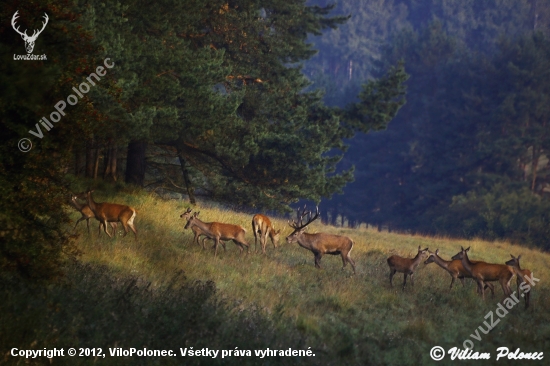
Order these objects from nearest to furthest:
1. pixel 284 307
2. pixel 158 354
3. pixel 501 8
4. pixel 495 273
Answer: pixel 158 354 → pixel 284 307 → pixel 495 273 → pixel 501 8

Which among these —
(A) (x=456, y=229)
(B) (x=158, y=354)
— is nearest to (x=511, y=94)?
(A) (x=456, y=229)

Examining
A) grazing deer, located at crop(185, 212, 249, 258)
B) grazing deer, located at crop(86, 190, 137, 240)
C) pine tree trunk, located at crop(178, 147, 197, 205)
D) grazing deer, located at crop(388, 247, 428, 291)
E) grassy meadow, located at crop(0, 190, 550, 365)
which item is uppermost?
pine tree trunk, located at crop(178, 147, 197, 205)

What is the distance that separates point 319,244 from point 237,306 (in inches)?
224

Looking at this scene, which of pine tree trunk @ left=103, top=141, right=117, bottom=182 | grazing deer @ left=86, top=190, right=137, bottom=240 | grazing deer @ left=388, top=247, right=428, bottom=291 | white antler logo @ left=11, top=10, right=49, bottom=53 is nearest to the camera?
white antler logo @ left=11, top=10, right=49, bottom=53

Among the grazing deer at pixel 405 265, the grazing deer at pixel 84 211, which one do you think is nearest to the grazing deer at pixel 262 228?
the grazing deer at pixel 405 265

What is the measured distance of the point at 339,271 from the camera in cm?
1667

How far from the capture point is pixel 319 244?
56.3 feet

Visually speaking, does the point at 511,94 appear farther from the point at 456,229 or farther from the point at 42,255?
the point at 42,255

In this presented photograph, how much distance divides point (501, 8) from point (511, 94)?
40621 millimetres

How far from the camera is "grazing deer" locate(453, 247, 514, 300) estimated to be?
15305mm

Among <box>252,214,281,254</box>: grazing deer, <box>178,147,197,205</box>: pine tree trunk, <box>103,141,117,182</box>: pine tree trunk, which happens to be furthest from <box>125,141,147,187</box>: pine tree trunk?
<box>252,214,281,254</box>: grazing deer

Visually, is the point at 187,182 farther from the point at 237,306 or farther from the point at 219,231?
the point at 237,306

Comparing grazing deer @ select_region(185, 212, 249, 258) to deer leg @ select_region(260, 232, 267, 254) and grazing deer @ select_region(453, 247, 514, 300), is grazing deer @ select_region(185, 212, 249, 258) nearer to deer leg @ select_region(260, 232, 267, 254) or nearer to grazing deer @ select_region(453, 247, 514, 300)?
deer leg @ select_region(260, 232, 267, 254)

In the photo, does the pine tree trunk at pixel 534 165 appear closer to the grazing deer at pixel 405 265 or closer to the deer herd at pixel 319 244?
the deer herd at pixel 319 244
